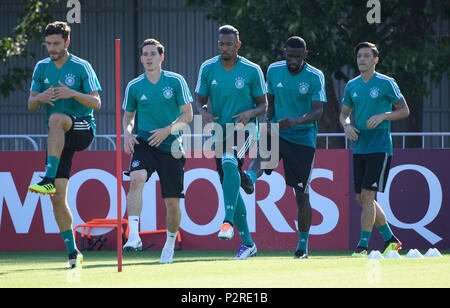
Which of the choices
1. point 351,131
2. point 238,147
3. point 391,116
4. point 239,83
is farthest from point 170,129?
point 391,116

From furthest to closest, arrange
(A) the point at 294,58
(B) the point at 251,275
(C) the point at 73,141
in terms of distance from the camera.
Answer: (A) the point at 294,58
(C) the point at 73,141
(B) the point at 251,275

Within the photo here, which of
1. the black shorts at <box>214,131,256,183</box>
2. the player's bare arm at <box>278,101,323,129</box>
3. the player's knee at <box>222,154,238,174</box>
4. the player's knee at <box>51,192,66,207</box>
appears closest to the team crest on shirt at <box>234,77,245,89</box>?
the black shorts at <box>214,131,256,183</box>

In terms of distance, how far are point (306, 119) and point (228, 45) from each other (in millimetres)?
1187

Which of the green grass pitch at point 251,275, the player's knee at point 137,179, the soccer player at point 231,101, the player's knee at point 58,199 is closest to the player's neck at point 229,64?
the soccer player at point 231,101

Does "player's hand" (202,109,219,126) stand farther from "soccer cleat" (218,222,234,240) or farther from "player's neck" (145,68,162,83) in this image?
"soccer cleat" (218,222,234,240)

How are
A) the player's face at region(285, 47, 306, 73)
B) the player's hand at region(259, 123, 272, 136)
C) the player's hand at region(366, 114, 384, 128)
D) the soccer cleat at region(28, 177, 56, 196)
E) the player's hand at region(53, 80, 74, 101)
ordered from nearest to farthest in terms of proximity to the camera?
1. the soccer cleat at region(28, 177, 56, 196)
2. the player's hand at region(53, 80, 74, 101)
3. the player's face at region(285, 47, 306, 73)
4. the player's hand at region(259, 123, 272, 136)
5. the player's hand at region(366, 114, 384, 128)

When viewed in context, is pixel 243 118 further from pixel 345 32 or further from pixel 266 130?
pixel 345 32

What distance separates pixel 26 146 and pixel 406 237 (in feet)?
19.0

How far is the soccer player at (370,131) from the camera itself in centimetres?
1044

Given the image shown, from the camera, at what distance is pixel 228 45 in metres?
9.61

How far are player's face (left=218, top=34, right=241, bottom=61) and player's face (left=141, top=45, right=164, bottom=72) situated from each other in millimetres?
667

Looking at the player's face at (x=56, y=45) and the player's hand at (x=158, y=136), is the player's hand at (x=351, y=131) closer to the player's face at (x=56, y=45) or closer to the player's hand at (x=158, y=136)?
the player's hand at (x=158, y=136)

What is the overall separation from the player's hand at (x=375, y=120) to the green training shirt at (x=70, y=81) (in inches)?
127

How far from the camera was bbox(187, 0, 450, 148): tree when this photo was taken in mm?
17188
